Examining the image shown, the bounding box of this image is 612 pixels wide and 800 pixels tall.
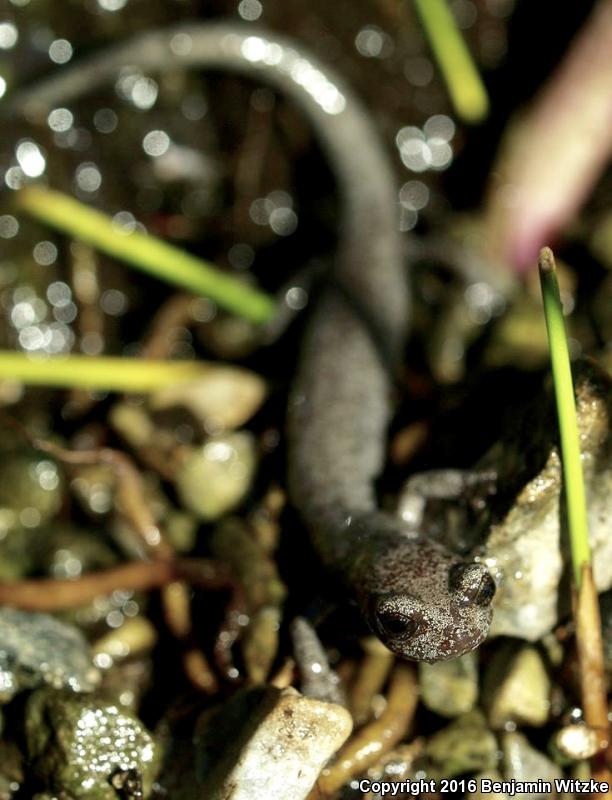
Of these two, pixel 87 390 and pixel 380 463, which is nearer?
pixel 380 463

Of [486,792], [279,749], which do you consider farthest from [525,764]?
[279,749]

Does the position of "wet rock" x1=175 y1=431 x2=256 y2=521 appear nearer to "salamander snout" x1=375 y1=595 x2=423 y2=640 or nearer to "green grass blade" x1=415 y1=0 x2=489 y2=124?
"salamander snout" x1=375 y1=595 x2=423 y2=640

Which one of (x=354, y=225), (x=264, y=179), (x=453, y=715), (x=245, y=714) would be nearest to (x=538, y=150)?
(x=354, y=225)

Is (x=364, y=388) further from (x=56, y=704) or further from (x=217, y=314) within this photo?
(x=56, y=704)

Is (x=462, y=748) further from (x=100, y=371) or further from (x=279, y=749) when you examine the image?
(x=100, y=371)

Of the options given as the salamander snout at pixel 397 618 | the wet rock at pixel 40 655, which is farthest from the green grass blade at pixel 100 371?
the salamander snout at pixel 397 618

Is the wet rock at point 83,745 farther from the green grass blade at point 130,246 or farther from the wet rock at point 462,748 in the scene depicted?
the green grass blade at point 130,246
